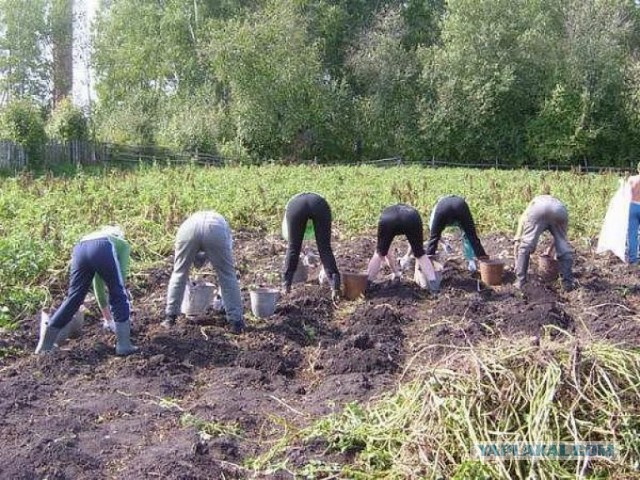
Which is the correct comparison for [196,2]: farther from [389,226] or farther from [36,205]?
[389,226]

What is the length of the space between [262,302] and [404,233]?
5.31ft

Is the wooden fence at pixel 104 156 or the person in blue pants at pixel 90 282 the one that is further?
the wooden fence at pixel 104 156

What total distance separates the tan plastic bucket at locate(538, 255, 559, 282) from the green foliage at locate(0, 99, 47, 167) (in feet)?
57.4

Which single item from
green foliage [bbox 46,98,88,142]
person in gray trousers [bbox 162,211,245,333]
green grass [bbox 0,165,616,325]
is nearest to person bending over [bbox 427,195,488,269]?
person in gray trousers [bbox 162,211,245,333]

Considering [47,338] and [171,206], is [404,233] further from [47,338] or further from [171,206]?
[171,206]

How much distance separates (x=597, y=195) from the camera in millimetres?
13180

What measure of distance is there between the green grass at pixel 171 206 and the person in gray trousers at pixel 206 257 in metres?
1.61

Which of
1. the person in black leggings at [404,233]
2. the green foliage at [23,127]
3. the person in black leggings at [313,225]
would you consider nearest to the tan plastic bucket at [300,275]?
the person in black leggings at [313,225]

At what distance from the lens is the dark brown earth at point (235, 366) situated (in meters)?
4.06

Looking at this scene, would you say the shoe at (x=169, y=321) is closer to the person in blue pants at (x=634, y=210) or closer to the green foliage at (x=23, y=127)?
the person in blue pants at (x=634, y=210)

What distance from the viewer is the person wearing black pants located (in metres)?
7.86

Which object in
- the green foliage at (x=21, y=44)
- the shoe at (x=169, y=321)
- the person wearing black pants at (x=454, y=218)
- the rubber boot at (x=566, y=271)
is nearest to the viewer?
the shoe at (x=169, y=321)

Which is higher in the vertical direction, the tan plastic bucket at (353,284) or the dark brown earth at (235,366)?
the tan plastic bucket at (353,284)

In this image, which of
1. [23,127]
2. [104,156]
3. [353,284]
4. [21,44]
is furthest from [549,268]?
[21,44]
